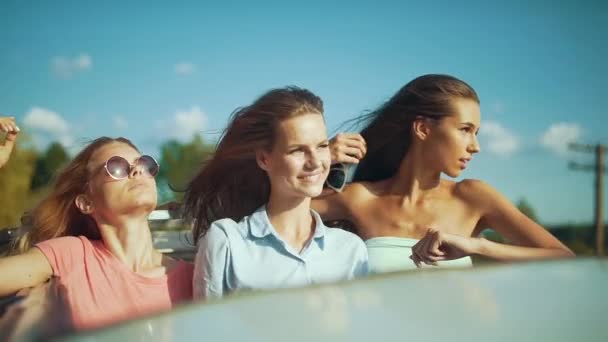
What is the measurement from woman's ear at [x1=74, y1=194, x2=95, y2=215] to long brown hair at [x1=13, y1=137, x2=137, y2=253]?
0.02 m

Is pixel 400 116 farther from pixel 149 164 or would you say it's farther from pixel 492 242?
pixel 149 164

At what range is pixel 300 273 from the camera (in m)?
1.40

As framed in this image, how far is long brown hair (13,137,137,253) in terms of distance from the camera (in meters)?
1.54

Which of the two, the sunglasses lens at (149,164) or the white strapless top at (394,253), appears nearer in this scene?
the sunglasses lens at (149,164)

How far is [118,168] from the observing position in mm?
1464

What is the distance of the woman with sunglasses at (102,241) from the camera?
1353 mm

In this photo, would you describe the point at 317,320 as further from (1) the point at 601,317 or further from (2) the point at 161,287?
(2) the point at 161,287

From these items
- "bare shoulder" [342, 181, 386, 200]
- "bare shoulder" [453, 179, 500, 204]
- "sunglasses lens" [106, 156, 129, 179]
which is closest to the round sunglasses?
"sunglasses lens" [106, 156, 129, 179]

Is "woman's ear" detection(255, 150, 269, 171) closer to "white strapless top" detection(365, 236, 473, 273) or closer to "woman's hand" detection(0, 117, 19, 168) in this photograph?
"white strapless top" detection(365, 236, 473, 273)

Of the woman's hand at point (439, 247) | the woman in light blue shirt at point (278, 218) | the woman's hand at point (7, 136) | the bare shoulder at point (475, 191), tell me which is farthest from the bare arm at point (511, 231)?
the woman's hand at point (7, 136)

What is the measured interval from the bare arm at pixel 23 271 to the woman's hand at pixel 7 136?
0.23 m

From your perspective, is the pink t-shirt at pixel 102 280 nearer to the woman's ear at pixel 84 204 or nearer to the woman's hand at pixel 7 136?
the woman's ear at pixel 84 204

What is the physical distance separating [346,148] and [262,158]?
208 mm

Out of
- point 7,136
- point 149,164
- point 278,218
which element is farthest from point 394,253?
point 7,136
